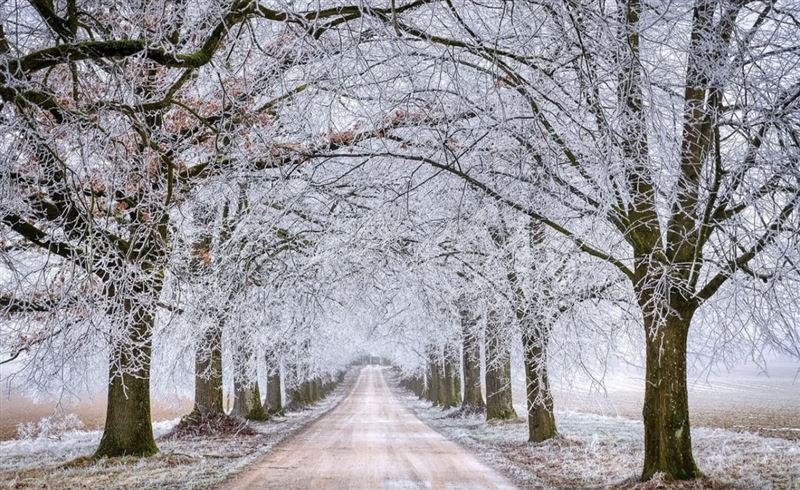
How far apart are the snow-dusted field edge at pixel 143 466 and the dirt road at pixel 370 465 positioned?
21.4 inches

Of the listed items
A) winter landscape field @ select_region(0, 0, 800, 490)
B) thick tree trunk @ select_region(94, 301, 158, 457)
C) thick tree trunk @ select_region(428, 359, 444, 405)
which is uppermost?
winter landscape field @ select_region(0, 0, 800, 490)

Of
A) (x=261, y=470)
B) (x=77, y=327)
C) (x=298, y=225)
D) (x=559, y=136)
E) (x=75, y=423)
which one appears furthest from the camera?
(x=75, y=423)

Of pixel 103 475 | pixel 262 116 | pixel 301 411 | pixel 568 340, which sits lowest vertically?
pixel 301 411

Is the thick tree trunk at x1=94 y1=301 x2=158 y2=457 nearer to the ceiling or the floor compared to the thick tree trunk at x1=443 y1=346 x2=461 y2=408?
nearer to the ceiling

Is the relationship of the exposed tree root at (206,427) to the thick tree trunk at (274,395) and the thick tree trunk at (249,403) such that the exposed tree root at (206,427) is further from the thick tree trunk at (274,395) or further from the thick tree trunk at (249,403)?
the thick tree trunk at (274,395)

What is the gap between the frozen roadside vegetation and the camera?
8.80m

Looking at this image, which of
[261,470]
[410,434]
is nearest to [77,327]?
[261,470]

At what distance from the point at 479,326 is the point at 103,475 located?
7.33 metres

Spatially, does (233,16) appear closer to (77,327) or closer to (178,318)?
(77,327)

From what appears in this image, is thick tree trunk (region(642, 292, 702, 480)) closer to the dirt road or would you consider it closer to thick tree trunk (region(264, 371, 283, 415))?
the dirt road

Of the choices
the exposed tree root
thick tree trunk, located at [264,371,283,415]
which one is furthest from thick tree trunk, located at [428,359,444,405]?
the exposed tree root

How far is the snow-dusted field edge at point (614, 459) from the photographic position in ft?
29.0

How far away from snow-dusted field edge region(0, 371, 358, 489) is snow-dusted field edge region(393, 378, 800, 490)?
502 centimetres

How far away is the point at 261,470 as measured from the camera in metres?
11.4
